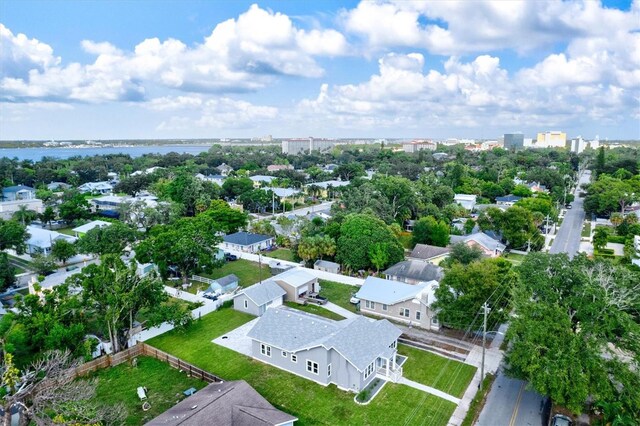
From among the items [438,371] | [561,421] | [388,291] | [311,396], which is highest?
[388,291]

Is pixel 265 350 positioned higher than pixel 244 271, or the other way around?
pixel 265 350

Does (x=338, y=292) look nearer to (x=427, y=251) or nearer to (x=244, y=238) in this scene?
(x=427, y=251)

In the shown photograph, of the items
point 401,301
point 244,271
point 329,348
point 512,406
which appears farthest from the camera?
point 244,271

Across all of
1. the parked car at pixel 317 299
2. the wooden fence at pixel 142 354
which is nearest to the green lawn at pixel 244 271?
the parked car at pixel 317 299

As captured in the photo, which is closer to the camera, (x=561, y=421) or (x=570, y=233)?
(x=561, y=421)

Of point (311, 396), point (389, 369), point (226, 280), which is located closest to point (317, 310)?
point (226, 280)

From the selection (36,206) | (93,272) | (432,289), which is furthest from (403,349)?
(36,206)

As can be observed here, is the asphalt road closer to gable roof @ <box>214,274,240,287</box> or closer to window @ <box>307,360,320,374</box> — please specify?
window @ <box>307,360,320,374</box>
